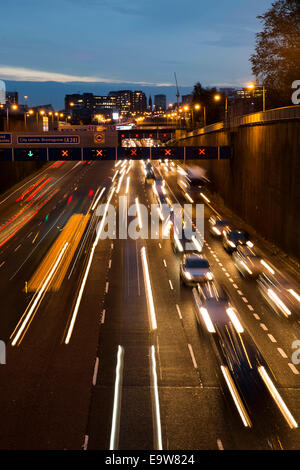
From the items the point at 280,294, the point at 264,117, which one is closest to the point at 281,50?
the point at 264,117

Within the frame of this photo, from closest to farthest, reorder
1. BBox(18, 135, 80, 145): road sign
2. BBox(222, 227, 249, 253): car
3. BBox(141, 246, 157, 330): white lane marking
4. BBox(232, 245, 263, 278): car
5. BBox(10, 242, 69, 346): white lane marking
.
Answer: BBox(10, 242, 69, 346): white lane marking < BBox(141, 246, 157, 330): white lane marking < BBox(232, 245, 263, 278): car < BBox(222, 227, 249, 253): car < BBox(18, 135, 80, 145): road sign

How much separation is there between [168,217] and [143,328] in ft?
99.2

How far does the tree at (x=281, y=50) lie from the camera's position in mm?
57625

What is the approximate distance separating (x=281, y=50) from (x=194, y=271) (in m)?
39.4

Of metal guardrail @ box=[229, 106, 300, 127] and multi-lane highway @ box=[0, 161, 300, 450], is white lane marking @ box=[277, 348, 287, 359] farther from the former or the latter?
metal guardrail @ box=[229, 106, 300, 127]

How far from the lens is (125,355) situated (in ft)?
66.0

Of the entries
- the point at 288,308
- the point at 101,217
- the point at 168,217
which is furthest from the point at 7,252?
the point at 288,308

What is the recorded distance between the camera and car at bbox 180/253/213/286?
28688 millimetres

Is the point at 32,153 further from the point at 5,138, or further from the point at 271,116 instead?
the point at 271,116

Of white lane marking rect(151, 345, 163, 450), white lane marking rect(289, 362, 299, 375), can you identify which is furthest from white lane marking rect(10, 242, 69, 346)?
white lane marking rect(289, 362, 299, 375)

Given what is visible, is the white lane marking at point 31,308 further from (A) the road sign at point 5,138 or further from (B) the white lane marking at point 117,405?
(A) the road sign at point 5,138

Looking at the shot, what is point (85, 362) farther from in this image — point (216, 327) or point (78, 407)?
point (216, 327)

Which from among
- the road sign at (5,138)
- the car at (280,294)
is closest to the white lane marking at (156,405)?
the car at (280,294)

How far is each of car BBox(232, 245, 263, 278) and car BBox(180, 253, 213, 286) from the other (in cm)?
318
